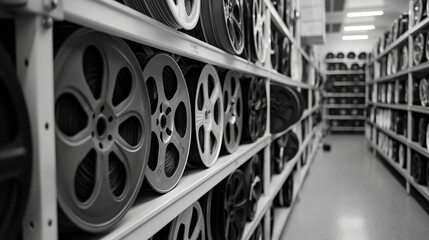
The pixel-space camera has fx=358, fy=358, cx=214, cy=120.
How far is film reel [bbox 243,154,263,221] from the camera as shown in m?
2.17

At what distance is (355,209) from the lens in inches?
164

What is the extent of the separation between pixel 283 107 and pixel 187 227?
2.07m

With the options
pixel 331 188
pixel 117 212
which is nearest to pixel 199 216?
pixel 117 212

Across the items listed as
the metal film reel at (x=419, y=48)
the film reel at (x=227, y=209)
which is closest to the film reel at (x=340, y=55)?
the metal film reel at (x=419, y=48)

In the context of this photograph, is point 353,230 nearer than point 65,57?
No

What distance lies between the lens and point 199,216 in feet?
5.00

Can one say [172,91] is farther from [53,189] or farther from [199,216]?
[53,189]

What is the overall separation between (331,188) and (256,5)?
11.9ft

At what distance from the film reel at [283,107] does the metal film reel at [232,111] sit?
103cm

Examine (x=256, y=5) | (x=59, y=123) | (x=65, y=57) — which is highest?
(x=256, y=5)

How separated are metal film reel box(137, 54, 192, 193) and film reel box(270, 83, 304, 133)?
72.2 inches

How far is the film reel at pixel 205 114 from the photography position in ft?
4.73

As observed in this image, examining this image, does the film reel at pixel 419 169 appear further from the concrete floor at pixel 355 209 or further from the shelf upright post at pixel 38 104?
the shelf upright post at pixel 38 104

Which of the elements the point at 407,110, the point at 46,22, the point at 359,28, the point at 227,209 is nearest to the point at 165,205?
the point at 46,22
